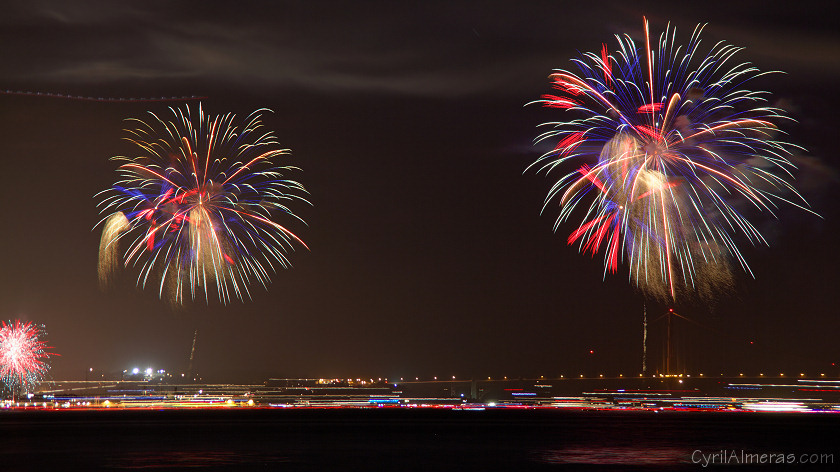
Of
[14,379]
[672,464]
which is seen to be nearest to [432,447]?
[672,464]

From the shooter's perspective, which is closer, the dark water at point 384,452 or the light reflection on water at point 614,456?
the dark water at point 384,452

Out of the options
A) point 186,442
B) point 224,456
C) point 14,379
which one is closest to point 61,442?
point 186,442

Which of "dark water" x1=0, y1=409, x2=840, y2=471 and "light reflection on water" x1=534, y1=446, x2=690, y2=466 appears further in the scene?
"light reflection on water" x1=534, y1=446, x2=690, y2=466

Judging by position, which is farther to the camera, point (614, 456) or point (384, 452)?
point (384, 452)

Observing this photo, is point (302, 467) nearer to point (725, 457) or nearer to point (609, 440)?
point (725, 457)

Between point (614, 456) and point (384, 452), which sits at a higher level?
point (614, 456)

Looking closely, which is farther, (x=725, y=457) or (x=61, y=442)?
(x=61, y=442)

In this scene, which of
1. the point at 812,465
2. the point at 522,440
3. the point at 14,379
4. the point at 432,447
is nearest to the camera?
the point at 812,465

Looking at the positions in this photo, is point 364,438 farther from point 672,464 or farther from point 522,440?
point 672,464

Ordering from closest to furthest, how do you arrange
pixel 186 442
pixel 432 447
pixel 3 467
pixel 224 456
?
pixel 3 467 → pixel 224 456 → pixel 432 447 → pixel 186 442
